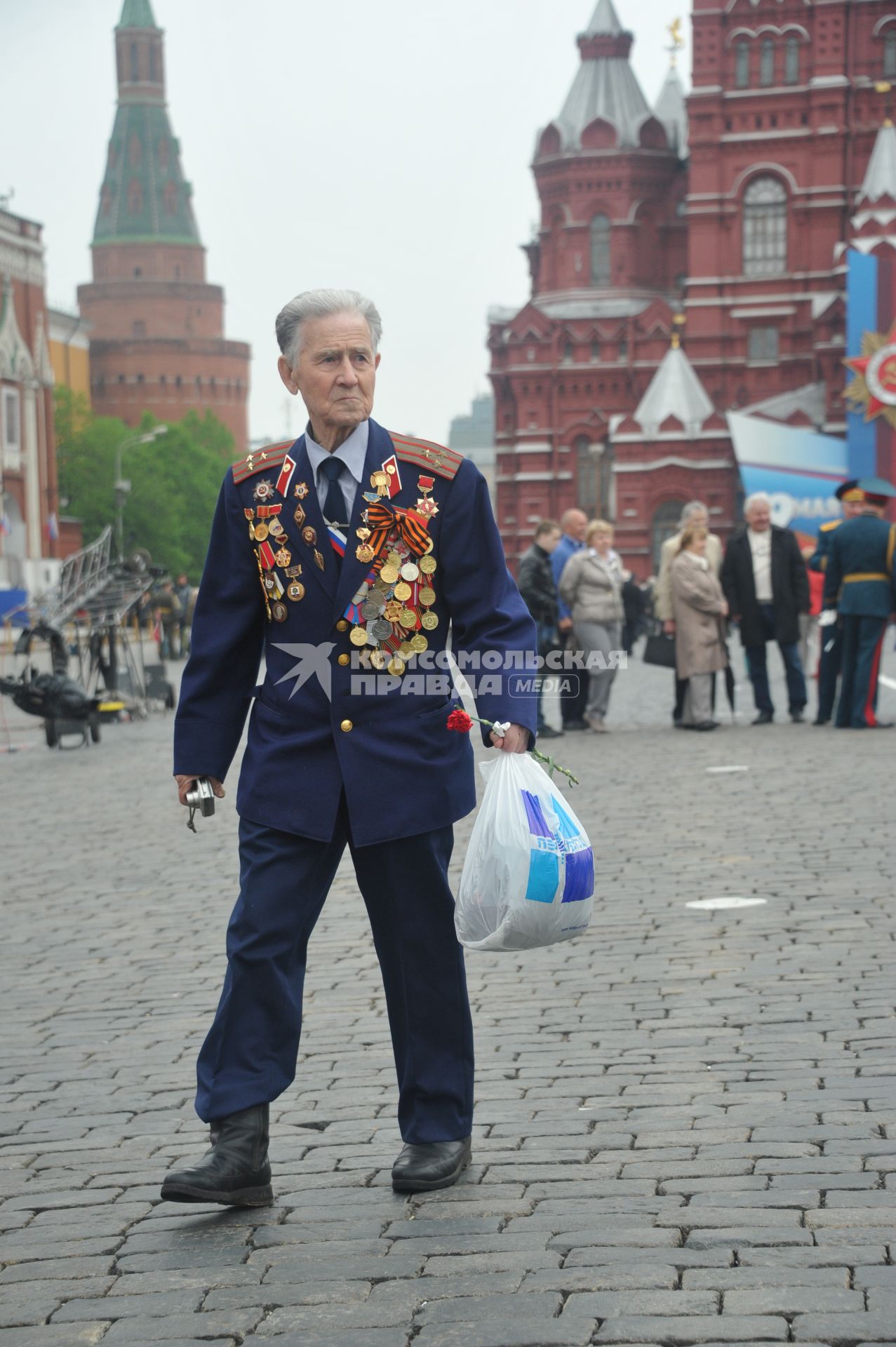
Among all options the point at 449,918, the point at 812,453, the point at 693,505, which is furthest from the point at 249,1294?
the point at 812,453

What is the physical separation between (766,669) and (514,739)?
39.8 ft

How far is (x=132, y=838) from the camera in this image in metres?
10.6

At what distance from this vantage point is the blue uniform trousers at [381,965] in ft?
13.3

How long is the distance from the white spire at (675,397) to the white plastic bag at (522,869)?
212 feet

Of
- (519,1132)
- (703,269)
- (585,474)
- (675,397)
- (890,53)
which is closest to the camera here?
(519,1132)

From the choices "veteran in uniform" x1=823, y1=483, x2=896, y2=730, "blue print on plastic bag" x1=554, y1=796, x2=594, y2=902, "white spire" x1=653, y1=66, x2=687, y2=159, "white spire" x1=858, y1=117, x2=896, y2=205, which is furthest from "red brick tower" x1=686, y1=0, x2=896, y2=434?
"blue print on plastic bag" x1=554, y1=796, x2=594, y2=902

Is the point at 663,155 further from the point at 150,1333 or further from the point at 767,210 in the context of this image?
the point at 150,1333

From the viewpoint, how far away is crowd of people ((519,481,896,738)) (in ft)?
50.3

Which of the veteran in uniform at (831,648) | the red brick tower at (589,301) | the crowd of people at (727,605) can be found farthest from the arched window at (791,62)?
the veteran in uniform at (831,648)

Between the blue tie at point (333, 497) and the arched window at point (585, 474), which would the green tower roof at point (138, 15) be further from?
the blue tie at point (333, 497)

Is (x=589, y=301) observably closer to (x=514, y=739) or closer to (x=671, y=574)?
(x=671, y=574)

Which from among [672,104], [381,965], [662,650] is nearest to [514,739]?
[381,965]

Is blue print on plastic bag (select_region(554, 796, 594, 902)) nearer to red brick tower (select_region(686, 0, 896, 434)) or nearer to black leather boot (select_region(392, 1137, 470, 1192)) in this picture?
black leather boot (select_region(392, 1137, 470, 1192))

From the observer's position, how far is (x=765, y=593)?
1612 centimetres
